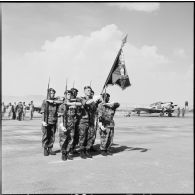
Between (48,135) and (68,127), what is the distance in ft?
3.72

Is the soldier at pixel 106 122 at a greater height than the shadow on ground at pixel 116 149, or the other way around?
the soldier at pixel 106 122

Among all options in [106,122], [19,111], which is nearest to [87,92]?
[106,122]

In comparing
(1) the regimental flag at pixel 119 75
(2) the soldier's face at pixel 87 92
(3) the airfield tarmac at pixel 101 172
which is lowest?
(3) the airfield tarmac at pixel 101 172

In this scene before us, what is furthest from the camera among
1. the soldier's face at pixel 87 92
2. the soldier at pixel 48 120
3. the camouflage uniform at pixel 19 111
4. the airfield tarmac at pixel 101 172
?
the camouflage uniform at pixel 19 111

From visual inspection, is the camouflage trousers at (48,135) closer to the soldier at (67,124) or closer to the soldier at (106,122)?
the soldier at (67,124)

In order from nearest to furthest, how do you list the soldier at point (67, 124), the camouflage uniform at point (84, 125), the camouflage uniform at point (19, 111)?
the soldier at point (67, 124), the camouflage uniform at point (84, 125), the camouflage uniform at point (19, 111)

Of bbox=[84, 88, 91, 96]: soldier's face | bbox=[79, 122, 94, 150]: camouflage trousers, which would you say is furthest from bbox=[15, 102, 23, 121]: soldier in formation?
bbox=[84, 88, 91, 96]: soldier's face

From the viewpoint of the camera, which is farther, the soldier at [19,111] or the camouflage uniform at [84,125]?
the soldier at [19,111]

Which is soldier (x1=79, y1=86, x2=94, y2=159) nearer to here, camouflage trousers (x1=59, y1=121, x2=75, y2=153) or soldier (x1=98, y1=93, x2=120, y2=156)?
camouflage trousers (x1=59, y1=121, x2=75, y2=153)

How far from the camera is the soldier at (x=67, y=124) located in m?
9.05

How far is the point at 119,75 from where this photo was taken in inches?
408

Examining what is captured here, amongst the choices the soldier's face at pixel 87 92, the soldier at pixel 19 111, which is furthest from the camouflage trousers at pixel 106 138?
the soldier at pixel 19 111

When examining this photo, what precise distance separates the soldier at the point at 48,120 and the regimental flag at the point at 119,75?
5.87 ft

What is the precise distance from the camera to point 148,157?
9641 millimetres
